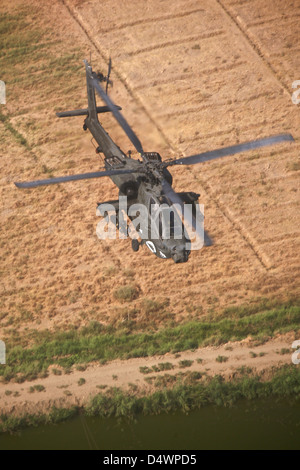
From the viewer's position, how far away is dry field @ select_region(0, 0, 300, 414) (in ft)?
104

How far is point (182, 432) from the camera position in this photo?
27375 mm

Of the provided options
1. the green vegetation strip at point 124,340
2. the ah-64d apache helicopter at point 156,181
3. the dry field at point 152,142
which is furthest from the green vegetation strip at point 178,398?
the ah-64d apache helicopter at point 156,181

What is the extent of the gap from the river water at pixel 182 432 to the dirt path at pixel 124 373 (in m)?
0.89

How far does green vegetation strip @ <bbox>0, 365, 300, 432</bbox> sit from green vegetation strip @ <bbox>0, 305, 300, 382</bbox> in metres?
1.70

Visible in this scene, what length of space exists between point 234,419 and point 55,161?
598 inches

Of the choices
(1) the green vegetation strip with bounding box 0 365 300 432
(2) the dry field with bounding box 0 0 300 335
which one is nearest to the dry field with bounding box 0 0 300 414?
(2) the dry field with bounding box 0 0 300 335

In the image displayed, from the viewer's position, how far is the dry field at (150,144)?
31688mm

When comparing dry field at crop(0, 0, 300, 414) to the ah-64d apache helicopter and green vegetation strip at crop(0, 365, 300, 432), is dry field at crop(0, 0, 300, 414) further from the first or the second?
green vegetation strip at crop(0, 365, 300, 432)

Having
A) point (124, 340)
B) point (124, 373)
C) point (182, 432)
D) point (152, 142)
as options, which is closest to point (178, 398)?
point (182, 432)

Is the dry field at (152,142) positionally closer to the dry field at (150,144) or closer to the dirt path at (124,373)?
the dry field at (150,144)

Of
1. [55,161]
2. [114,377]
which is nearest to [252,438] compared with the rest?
[114,377]

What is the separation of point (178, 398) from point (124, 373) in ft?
7.21

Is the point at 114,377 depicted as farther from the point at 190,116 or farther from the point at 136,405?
the point at 190,116

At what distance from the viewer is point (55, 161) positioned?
122 ft
